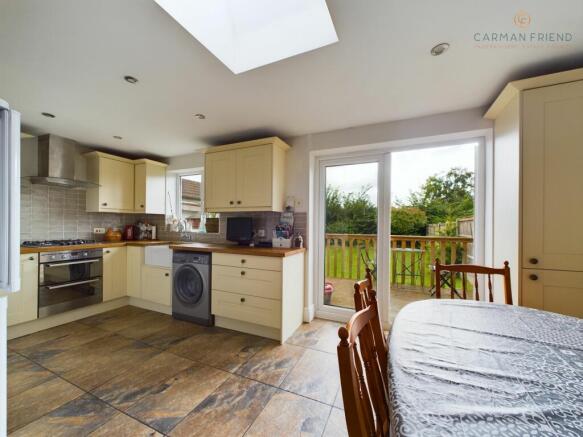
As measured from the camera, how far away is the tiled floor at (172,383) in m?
1.34

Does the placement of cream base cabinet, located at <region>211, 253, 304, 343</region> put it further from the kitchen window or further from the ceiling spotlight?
the ceiling spotlight

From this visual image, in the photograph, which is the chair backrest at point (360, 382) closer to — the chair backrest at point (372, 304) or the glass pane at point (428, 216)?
the chair backrest at point (372, 304)

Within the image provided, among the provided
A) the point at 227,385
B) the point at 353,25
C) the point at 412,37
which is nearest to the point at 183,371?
the point at 227,385

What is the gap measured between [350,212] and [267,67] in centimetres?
179

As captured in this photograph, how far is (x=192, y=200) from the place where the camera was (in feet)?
12.5

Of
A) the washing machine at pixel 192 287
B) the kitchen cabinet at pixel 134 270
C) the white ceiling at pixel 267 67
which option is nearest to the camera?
the white ceiling at pixel 267 67

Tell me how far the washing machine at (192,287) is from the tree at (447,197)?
2459 mm

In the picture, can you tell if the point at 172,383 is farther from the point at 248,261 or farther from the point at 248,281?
the point at 248,261

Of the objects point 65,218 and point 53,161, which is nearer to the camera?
point 53,161

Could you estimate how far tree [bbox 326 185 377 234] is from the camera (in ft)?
8.80

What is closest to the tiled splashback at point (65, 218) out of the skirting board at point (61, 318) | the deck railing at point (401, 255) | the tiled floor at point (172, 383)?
the deck railing at point (401, 255)


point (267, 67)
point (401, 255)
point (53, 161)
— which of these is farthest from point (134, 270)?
point (401, 255)

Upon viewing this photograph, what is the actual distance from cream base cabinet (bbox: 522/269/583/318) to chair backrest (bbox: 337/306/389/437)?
134 centimetres

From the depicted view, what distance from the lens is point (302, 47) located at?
1396mm
